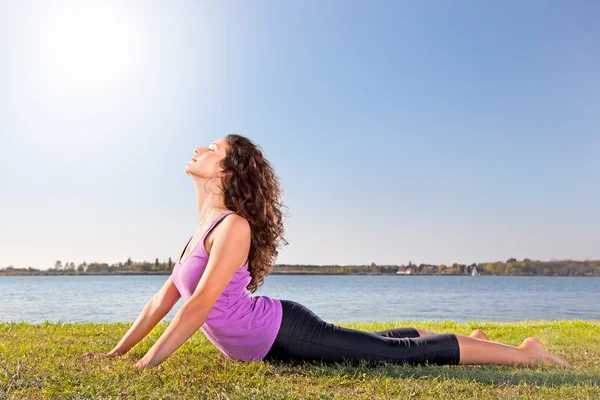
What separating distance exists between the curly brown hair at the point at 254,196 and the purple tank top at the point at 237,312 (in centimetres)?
16

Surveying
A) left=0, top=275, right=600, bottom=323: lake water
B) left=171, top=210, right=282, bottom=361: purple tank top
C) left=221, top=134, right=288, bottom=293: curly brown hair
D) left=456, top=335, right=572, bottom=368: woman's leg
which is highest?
left=221, top=134, right=288, bottom=293: curly brown hair

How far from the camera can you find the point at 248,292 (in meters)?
4.09

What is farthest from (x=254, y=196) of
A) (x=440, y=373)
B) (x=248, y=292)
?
(x=440, y=373)

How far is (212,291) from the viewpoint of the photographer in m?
3.57

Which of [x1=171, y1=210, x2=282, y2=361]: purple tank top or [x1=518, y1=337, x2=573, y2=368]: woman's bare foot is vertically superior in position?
[x1=171, y1=210, x2=282, y2=361]: purple tank top

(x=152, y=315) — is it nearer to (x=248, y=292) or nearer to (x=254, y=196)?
(x=248, y=292)

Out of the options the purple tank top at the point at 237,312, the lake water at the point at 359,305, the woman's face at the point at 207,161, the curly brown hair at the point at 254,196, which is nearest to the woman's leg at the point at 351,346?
the purple tank top at the point at 237,312

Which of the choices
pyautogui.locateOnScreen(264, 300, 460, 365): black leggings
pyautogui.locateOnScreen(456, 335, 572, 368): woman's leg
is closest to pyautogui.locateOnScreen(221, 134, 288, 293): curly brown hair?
pyautogui.locateOnScreen(264, 300, 460, 365): black leggings

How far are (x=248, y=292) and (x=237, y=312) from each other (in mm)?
268

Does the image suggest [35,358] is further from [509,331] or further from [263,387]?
[509,331]

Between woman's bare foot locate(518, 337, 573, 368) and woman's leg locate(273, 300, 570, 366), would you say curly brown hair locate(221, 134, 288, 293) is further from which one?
woman's bare foot locate(518, 337, 573, 368)

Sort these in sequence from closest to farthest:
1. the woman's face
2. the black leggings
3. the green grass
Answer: the green grass
the black leggings
the woman's face

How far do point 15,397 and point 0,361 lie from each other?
1.17 metres

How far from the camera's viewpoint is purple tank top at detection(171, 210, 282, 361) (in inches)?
151
